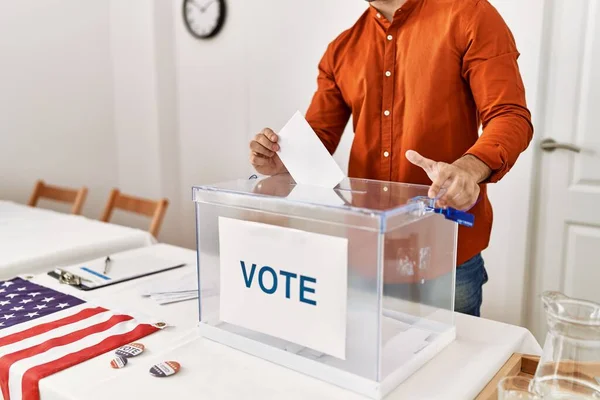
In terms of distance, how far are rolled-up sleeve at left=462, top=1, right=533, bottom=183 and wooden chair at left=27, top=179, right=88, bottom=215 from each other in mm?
1978

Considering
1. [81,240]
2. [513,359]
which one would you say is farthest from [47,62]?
[513,359]

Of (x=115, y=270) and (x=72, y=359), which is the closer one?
(x=72, y=359)

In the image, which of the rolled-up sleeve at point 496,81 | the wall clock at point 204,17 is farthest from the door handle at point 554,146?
the wall clock at point 204,17

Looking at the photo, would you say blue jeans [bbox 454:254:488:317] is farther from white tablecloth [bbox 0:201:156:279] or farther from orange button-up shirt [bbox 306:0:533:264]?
white tablecloth [bbox 0:201:156:279]

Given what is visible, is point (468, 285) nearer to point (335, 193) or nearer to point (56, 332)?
point (335, 193)

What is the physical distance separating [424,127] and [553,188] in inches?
42.8

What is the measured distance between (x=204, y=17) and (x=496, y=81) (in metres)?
2.31

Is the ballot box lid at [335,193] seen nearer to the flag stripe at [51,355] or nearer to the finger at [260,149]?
the finger at [260,149]

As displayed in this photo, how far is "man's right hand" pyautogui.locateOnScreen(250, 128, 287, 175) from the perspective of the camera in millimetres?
1047

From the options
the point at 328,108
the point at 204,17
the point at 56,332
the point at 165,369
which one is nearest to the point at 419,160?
the point at 165,369

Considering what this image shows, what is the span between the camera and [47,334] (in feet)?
3.26

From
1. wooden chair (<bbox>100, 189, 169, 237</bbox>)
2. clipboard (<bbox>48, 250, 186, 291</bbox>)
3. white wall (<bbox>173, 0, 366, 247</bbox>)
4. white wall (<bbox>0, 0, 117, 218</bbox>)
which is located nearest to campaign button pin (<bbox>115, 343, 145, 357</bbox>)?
clipboard (<bbox>48, 250, 186, 291</bbox>)

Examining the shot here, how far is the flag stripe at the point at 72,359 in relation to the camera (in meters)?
0.84

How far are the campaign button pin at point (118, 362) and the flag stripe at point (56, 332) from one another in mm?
182
